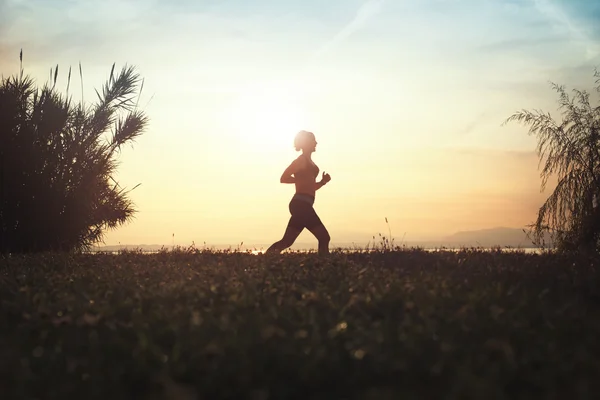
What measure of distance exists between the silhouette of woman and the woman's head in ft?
0.65

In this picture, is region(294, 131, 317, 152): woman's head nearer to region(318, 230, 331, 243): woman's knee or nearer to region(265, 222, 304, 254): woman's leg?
region(265, 222, 304, 254): woman's leg

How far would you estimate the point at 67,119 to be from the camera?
61.3 ft

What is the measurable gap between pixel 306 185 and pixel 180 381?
31.2ft

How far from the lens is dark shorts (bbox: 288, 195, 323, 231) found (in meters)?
13.1

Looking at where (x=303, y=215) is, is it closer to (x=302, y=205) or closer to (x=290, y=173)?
(x=302, y=205)

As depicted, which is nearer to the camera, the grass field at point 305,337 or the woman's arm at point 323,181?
the grass field at point 305,337

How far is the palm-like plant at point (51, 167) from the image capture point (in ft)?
55.2

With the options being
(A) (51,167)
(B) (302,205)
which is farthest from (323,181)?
(A) (51,167)

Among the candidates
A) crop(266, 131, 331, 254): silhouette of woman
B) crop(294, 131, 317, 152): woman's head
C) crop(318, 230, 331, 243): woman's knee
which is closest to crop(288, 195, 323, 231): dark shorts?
crop(266, 131, 331, 254): silhouette of woman

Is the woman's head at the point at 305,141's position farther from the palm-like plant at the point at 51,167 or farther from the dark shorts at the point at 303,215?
the palm-like plant at the point at 51,167

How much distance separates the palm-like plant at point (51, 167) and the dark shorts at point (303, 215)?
675 cm

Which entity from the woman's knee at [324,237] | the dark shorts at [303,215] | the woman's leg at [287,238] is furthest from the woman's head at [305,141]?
the woman's knee at [324,237]

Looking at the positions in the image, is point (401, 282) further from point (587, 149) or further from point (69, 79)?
point (69, 79)

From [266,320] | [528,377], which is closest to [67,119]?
[266,320]
